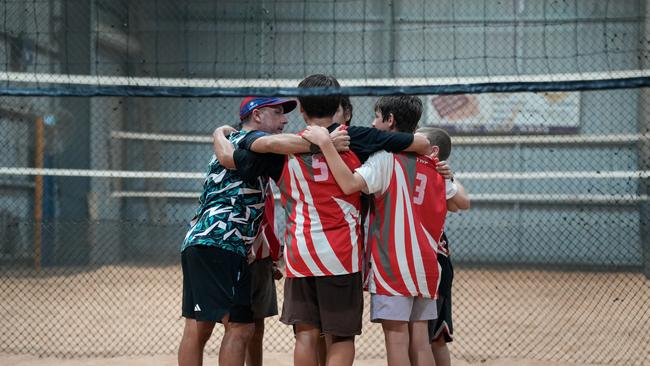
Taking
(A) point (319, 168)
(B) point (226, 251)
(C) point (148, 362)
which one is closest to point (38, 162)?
(C) point (148, 362)

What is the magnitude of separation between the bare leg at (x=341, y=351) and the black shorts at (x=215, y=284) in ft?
1.69

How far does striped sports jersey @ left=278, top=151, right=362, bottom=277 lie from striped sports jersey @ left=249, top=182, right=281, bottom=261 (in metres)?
0.48

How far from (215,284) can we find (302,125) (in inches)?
290

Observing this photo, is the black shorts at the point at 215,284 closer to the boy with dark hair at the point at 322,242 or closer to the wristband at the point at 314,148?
the boy with dark hair at the point at 322,242

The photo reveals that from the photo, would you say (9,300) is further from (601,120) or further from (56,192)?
(601,120)

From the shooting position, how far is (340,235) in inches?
131

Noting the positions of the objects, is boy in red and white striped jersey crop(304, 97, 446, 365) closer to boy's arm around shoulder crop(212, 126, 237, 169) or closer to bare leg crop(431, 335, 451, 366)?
bare leg crop(431, 335, 451, 366)

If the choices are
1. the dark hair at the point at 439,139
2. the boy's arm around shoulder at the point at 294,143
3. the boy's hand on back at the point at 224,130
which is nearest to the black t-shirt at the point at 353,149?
the boy's arm around shoulder at the point at 294,143

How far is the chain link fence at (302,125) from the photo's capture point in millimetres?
8297

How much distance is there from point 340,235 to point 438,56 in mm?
8107

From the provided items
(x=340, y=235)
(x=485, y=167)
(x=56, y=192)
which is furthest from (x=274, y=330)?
(x=485, y=167)

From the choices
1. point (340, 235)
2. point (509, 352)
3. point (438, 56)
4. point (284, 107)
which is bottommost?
point (509, 352)

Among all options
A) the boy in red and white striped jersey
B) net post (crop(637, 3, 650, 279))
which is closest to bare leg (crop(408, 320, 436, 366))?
the boy in red and white striped jersey

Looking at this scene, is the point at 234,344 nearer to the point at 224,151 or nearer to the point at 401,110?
the point at 224,151
